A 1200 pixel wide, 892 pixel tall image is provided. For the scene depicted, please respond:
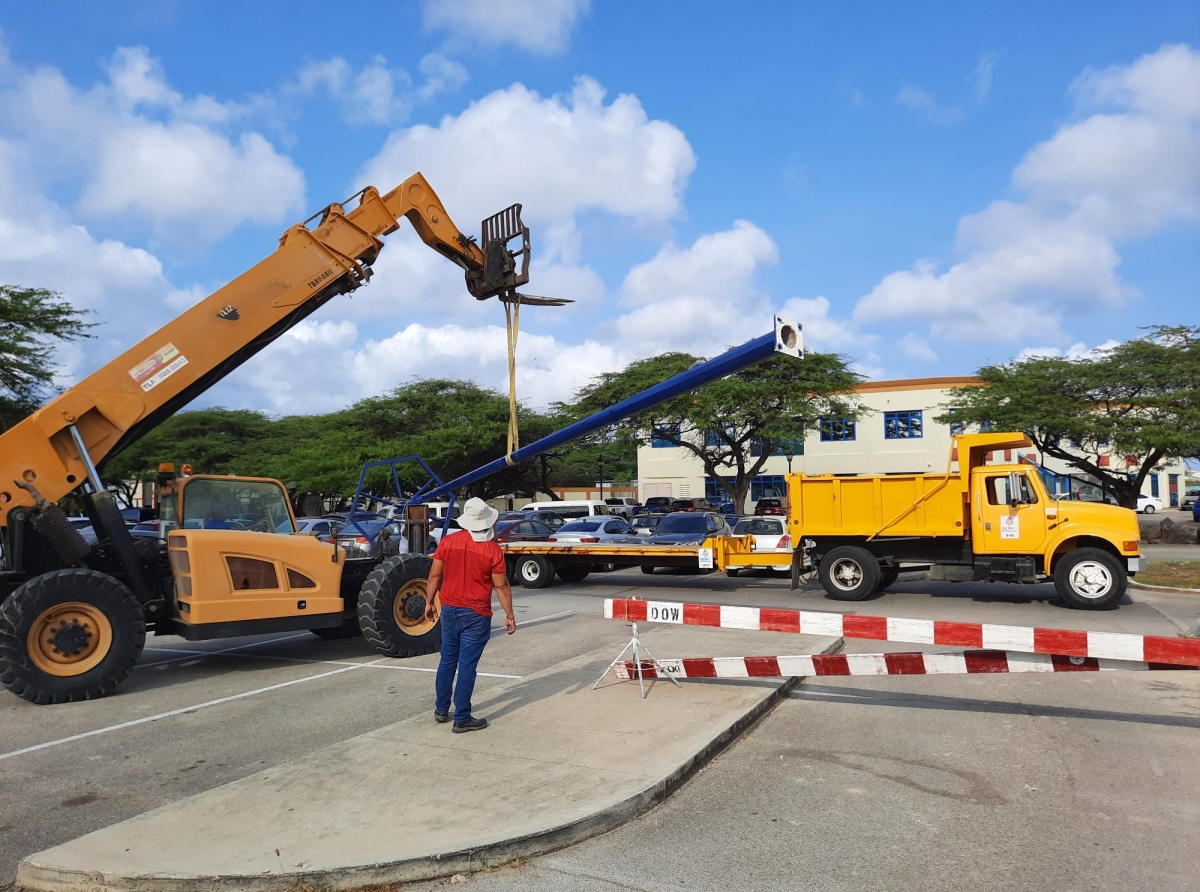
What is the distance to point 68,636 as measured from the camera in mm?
8109

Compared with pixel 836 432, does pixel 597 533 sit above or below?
below

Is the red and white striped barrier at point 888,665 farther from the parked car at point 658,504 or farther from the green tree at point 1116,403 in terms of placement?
the parked car at point 658,504

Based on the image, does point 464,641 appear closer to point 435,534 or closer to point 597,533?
point 597,533

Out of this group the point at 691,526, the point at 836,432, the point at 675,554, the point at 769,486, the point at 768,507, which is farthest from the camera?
the point at 769,486

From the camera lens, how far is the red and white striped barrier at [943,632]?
5953mm

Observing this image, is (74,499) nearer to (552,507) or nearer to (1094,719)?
(1094,719)

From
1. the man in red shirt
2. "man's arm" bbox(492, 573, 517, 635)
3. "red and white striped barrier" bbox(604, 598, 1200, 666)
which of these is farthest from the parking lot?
"man's arm" bbox(492, 573, 517, 635)

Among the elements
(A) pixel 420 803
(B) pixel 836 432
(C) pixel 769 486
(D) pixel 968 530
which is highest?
(B) pixel 836 432

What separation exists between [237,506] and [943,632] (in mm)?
7379

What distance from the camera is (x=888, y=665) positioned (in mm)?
6836

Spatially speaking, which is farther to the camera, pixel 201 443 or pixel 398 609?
pixel 201 443

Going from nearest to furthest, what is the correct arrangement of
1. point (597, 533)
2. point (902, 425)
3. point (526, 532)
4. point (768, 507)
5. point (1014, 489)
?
point (1014, 489) → point (597, 533) → point (526, 532) → point (768, 507) → point (902, 425)

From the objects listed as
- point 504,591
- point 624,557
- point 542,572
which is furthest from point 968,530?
point 504,591

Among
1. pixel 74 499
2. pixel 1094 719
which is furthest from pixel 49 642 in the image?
pixel 1094 719
